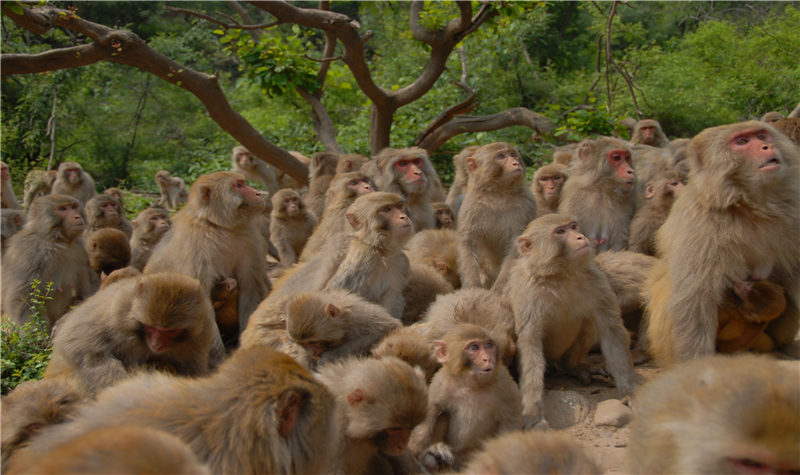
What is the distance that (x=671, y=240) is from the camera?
171 inches

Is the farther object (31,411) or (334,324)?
(334,324)

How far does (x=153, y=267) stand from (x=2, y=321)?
52.2 inches

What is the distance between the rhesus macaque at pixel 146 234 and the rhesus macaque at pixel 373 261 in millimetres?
2090

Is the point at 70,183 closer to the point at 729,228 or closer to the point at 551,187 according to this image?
the point at 551,187

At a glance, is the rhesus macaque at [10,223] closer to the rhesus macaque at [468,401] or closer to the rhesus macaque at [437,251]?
the rhesus macaque at [437,251]

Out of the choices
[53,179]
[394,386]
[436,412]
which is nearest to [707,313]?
[436,412]

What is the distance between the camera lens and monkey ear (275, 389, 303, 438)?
2648 millimetres

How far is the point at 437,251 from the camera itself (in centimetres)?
646

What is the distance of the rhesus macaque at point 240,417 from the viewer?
2.61m

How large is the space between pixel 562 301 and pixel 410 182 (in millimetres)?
Result: 2697

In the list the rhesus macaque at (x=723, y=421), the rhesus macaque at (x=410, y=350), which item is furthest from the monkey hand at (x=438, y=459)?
the rhesus macaque at (x=723, y=421)

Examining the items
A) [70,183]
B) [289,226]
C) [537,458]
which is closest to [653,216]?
[289,226]

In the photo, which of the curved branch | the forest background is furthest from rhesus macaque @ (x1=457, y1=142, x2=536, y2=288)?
the curved branch

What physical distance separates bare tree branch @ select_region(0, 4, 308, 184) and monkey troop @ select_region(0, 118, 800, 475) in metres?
1.82
